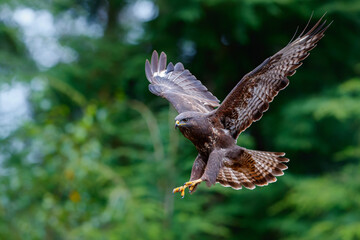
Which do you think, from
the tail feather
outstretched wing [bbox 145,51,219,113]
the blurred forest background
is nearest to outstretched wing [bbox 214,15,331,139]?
the tail feather

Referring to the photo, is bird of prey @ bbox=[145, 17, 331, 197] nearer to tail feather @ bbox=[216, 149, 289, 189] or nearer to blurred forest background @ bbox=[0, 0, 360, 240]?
tail feather @ bbox=[216, 149, 289, 189]

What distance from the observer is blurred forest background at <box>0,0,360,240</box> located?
8172 millimetres

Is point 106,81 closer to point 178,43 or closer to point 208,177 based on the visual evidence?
point 178,43

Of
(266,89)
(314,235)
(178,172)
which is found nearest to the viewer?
(266,89)

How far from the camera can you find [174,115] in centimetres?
773

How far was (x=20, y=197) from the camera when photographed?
7.04 meters

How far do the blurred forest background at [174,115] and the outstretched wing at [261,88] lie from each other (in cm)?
421

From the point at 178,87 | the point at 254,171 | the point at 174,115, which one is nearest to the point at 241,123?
the point at 254,171

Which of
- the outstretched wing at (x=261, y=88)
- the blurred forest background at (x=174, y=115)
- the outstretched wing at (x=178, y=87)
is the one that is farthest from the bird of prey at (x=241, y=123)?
the blurred forest background at (x=174, y=115)

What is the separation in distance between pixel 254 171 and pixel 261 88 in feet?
1.98

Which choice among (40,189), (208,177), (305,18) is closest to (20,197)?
(40,189)

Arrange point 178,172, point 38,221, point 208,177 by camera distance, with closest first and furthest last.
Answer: point 208,177
point 38,221
point 178,172

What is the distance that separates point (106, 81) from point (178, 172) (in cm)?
307

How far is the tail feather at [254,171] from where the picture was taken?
3.55m
